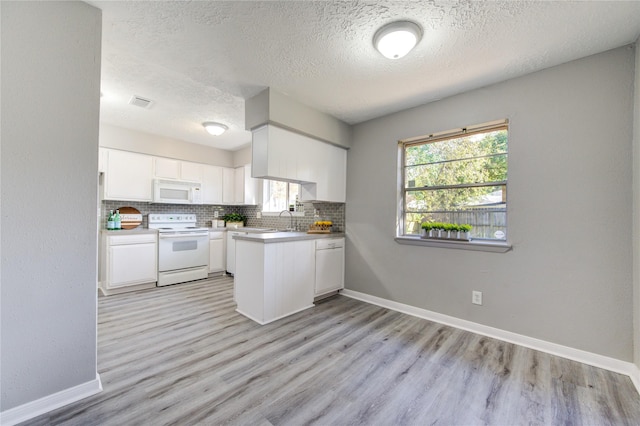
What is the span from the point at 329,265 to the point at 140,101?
9.98ft

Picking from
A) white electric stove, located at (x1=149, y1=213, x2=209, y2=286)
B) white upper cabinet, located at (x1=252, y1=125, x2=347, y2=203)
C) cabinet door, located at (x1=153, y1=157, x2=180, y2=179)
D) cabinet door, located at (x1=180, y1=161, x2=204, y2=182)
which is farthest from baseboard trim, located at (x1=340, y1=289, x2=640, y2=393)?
cabinet door, located at (x1=153, y1=157, x2=180, y2=179)

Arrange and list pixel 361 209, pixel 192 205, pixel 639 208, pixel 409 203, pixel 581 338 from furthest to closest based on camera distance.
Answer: pixel 192 205 → pixel 361 209 → pixel 409 203 → pixel 581 338 → pixel 639 208

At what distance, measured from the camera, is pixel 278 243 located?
2.80 metres

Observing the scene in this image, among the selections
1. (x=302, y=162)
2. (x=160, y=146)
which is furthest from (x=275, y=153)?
(x=160, y=146)

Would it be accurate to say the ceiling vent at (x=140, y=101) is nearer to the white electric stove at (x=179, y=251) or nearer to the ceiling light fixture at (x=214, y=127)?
the ceiling light fixture at (x=214, y=127)

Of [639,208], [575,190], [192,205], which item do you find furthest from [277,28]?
[192,205]

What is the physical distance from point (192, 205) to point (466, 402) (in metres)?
5.06

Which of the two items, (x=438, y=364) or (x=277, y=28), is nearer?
(x=277, y=28)

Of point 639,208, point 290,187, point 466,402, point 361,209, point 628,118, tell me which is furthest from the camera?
point 290,187

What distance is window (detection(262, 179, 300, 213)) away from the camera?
179 inches

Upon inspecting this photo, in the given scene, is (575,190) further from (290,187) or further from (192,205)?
(192,205)

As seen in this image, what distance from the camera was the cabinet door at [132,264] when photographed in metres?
3.54

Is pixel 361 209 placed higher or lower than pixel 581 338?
higher

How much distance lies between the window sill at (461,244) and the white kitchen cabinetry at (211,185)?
11.9ft
